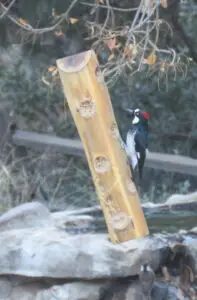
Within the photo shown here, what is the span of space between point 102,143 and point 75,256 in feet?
1.84

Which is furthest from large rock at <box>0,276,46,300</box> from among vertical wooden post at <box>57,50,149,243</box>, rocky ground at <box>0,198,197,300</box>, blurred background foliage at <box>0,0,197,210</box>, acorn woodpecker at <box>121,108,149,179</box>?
blurred background foliage at <box>0,0,197,210</box>

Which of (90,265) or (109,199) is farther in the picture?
(109,199)

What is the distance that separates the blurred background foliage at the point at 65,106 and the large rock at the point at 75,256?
391cm

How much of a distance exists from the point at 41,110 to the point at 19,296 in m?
5.13

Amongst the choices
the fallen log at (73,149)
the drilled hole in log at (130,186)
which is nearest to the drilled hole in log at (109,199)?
the drilled hole in log at (130,186)

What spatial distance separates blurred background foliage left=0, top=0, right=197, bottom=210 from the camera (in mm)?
7777

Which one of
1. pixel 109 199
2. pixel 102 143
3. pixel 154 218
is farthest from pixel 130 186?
pixel 154 218

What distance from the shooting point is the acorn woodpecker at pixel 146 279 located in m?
3.40

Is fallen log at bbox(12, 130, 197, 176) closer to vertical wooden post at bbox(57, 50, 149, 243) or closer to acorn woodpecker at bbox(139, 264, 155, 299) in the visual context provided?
vertical wooden post at bbox(57, 50, 149, 243)

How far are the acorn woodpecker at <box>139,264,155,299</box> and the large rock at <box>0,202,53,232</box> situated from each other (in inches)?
33.8

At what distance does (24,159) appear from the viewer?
328 inches

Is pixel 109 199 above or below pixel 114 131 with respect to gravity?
below

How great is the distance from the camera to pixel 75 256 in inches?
136

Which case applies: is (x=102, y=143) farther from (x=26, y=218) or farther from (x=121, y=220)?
(x=26, y=218)
